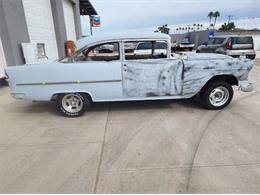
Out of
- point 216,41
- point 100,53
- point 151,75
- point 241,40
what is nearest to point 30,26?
point 100,53

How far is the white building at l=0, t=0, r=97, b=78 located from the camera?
7392 mm

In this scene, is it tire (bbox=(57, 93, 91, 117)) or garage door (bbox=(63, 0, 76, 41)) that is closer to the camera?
tire (bbox=(57, 93, 91, 117))

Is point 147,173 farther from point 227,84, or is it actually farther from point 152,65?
point 227,84

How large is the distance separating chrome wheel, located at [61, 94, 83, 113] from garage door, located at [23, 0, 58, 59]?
20.6 feet

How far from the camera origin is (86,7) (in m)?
23.0

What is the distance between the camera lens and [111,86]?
433 cm

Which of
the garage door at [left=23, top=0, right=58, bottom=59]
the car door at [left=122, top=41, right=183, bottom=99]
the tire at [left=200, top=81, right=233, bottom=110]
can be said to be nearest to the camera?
the car door at [left=122, top=41, right=183, bottom=99]

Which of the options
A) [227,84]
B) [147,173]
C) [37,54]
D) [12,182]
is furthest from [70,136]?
[37,54]

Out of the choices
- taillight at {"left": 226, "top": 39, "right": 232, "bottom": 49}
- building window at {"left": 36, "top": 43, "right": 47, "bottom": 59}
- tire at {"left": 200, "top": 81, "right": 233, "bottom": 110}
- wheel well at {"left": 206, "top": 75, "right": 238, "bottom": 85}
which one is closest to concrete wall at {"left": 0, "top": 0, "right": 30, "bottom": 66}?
building window at {"left": 36, "top": 43, "right": 47, "bottom": 59}

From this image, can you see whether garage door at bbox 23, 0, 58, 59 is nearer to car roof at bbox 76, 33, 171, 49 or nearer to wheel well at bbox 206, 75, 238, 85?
car roof at bbox 76, 33, 171, 49

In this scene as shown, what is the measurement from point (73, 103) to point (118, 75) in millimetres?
1270

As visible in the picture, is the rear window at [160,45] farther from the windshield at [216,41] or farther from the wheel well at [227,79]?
the windshield at [216,41]

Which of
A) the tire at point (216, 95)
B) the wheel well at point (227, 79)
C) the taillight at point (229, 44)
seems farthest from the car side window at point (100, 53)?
the taillight at point (229, 44)

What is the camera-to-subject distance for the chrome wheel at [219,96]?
4697 mm
